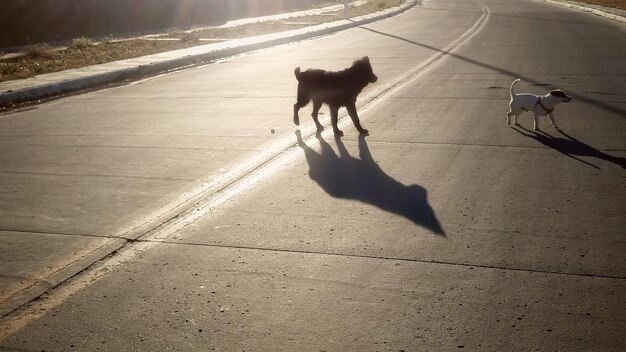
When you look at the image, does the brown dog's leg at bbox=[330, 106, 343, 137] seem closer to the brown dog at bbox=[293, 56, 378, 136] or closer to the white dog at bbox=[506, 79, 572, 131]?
the brown dog at bbox=[293, 56, 378, 136]

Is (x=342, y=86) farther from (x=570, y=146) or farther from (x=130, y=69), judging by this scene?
(x=130, y=69)

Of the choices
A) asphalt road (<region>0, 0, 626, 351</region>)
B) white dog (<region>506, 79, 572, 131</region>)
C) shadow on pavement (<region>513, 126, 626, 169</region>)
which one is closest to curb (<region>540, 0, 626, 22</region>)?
asphalt road (<region>0, 0, 626, 351</region>)

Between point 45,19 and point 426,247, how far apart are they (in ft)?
106

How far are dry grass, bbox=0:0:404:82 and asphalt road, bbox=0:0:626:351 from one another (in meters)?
7.30

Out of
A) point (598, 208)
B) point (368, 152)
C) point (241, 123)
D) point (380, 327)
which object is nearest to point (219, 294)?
point (380, 327)

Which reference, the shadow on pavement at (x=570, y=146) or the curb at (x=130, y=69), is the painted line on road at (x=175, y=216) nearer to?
the shadow on pavement at (x=570, y=146)

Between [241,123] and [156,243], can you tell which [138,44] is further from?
[156,243]

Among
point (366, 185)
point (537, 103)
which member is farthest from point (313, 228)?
point (537, 103)

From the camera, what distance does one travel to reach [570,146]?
8789mm

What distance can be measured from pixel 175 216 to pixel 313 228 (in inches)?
50.6

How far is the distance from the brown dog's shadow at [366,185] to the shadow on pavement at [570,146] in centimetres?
227

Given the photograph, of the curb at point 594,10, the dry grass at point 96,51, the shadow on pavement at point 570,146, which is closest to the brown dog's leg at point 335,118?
the shadow on pavement at point 570,146

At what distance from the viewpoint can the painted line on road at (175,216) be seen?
4.61 m

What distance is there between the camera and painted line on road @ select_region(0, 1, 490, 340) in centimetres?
461
